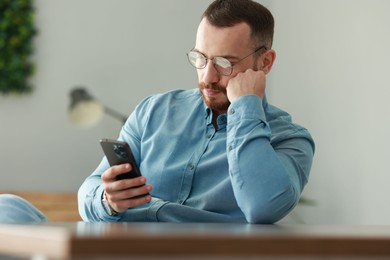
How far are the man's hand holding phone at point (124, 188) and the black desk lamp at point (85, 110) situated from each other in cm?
255

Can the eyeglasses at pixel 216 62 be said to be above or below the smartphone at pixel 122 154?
above

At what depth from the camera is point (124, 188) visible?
5.43ft

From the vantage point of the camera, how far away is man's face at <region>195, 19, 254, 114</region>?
197 cm

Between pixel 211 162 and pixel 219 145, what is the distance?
61 millimetres

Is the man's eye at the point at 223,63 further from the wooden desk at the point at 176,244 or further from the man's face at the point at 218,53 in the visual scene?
the wooden desk at the point at 176,244

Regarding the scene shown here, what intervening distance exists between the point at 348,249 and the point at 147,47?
3.69m

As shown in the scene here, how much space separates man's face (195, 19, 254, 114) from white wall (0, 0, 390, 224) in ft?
5.15

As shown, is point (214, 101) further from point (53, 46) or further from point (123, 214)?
point (53, 46)

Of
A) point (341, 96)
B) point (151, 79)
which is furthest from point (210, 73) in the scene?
point (151, 79)

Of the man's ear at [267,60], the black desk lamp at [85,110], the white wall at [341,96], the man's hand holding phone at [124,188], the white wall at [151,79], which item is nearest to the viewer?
the man's hand holding phone at [124,188]

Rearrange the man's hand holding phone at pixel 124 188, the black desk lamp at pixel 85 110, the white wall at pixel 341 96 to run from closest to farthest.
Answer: the man's hand holding phone at pixel 124 188
the white wall at pixel 341 96
the black desk lamp at pixel 85 110

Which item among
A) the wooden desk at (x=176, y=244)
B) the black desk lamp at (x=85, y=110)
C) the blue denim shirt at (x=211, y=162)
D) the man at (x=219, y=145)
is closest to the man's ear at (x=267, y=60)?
the man at (x=219, y=145)

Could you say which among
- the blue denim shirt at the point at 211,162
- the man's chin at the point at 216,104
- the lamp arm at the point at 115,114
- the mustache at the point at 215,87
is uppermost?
the mustache at the point at 215,87

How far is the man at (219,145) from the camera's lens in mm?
1741
